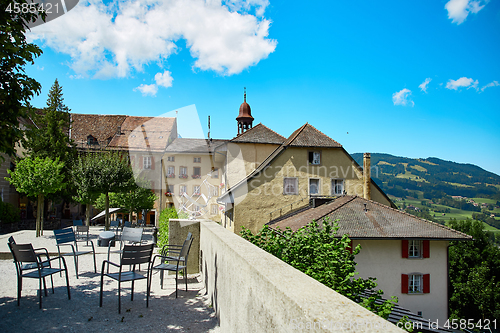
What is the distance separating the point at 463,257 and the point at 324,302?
5320 centimetres

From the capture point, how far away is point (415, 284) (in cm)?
2053

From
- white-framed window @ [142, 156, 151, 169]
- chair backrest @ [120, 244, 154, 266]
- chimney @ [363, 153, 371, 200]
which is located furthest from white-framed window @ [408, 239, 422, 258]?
white-framed window @ [142, 156, 151, 169]

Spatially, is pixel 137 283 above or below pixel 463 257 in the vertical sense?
above

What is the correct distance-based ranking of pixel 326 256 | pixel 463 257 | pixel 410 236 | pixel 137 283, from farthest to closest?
pixel 463 257 → pixel 410 236 → pixel 137 283 → pixel 326 256

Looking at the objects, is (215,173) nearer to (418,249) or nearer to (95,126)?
(95,126)

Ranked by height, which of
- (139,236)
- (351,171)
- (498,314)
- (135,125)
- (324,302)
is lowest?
(498,314)

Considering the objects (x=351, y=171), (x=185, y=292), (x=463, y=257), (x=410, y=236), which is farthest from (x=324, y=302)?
(x=463, y=257)

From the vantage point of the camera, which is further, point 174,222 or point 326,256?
point 174,222

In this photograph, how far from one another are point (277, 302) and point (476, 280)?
168 feet

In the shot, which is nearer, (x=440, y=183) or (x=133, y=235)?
(x=133, y=235)

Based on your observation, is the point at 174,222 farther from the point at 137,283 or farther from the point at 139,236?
the point at 137,283

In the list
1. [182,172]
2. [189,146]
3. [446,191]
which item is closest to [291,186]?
[182,172]

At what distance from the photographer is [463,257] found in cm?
4425

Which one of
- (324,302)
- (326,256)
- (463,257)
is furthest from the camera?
(463,257)
